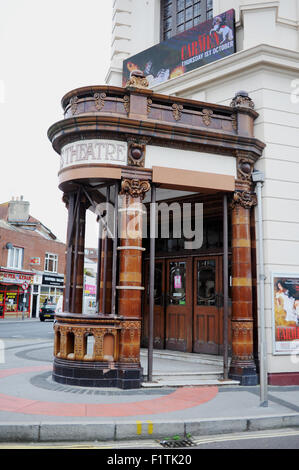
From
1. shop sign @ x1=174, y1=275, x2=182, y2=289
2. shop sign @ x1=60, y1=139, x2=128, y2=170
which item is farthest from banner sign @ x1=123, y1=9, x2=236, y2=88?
shop sign @ x1=174, y1=275, x2=182, y2=289

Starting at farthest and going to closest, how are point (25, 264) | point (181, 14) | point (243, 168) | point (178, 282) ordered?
point (25, 264) < point (181, 14) < point (178, 282) < point (243, 168)

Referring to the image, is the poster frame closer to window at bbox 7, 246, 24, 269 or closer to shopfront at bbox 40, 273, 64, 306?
window at bbox 7, 246, 24, 269

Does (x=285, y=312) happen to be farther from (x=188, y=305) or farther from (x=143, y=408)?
(x=143, y=408)

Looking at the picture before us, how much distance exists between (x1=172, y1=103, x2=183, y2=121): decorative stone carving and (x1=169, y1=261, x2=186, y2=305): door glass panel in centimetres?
422

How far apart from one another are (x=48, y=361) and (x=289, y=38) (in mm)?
10307

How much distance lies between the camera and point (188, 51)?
446 inches

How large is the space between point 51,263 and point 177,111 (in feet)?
115

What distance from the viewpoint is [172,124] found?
833 cm

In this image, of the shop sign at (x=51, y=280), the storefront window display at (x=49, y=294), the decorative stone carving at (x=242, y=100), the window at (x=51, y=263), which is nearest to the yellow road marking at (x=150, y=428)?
the decorative stone carving at (x=242, y=100)

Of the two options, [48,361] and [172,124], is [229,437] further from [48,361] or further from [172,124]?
[48,361]

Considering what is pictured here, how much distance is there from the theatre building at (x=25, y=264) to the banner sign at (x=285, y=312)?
26.8 m

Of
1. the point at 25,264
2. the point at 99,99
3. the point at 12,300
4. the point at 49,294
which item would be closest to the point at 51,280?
the point at 49,294

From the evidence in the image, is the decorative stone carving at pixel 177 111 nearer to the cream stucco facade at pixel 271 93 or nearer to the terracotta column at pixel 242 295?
the cream stucco facade at pixel 271 93

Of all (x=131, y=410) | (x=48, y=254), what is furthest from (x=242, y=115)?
(x=48, y=254)
